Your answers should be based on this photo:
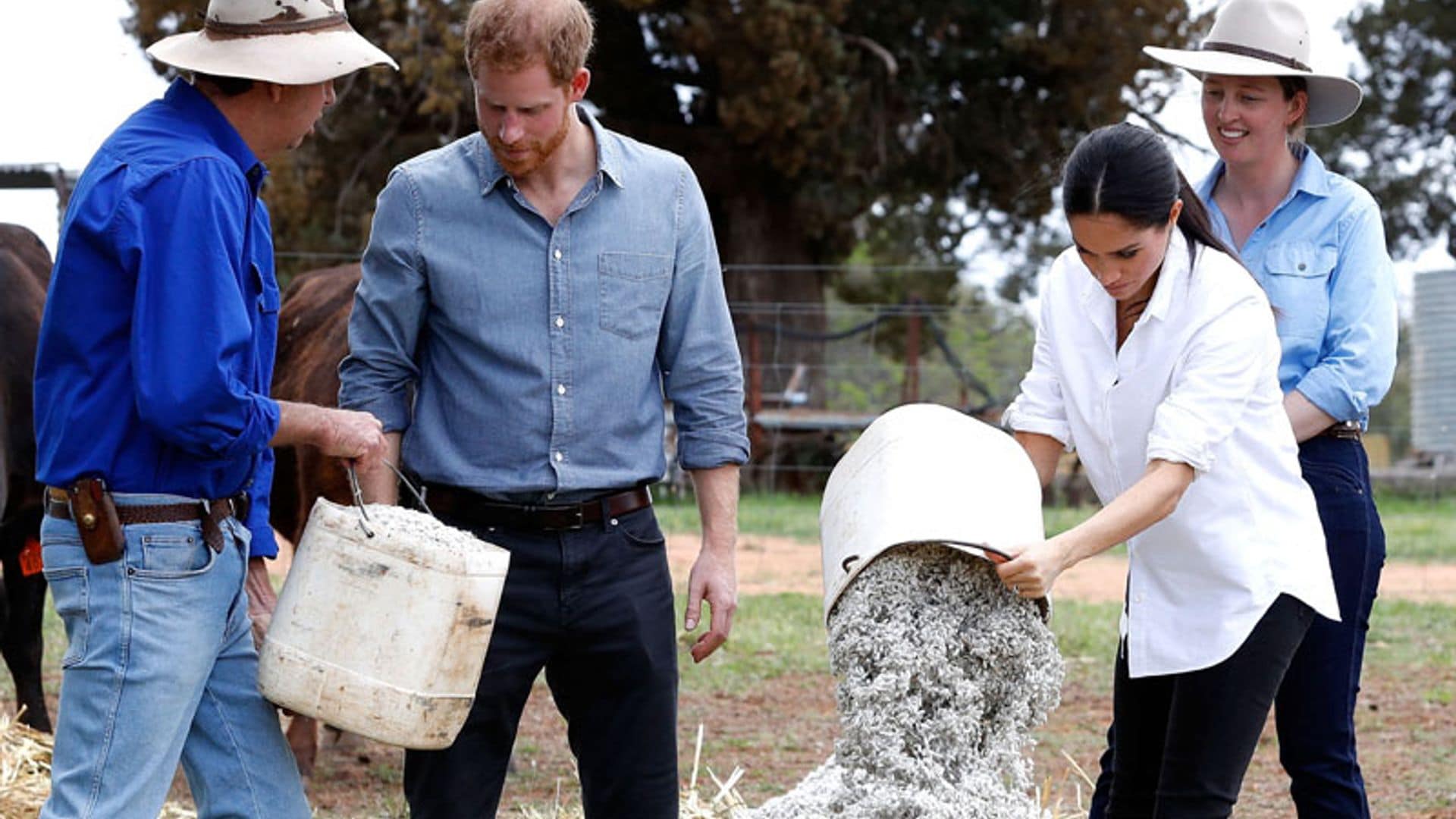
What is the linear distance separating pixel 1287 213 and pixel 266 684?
2349 mm

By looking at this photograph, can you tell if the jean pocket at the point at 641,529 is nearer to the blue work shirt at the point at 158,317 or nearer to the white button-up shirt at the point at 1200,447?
the blue work shirt at the point at 158,317

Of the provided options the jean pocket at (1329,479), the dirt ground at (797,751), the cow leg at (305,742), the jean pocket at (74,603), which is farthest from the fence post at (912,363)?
the jean pocket at (74,603)

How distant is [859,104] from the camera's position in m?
19.7

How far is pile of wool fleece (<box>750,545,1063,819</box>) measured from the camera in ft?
10.2

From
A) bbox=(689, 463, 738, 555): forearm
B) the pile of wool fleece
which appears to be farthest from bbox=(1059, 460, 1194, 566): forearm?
bbox=(689, 463, 738, 555): forearm

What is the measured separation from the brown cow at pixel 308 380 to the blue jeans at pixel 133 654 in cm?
241

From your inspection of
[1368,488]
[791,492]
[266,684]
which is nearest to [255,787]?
[266,684]

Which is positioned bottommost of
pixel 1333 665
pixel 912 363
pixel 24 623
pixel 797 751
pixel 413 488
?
pixel 912 363

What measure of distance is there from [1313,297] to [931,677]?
135 centimetres

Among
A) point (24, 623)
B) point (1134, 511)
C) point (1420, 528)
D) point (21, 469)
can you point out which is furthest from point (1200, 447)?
point (1420, 528)

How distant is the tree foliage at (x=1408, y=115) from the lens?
2491cm

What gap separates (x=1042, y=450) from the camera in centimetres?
Result: 361

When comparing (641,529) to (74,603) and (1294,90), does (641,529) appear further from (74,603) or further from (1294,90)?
(1294,90)

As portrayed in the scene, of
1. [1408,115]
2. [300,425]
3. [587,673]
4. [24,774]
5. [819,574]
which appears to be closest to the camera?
[300,425]
